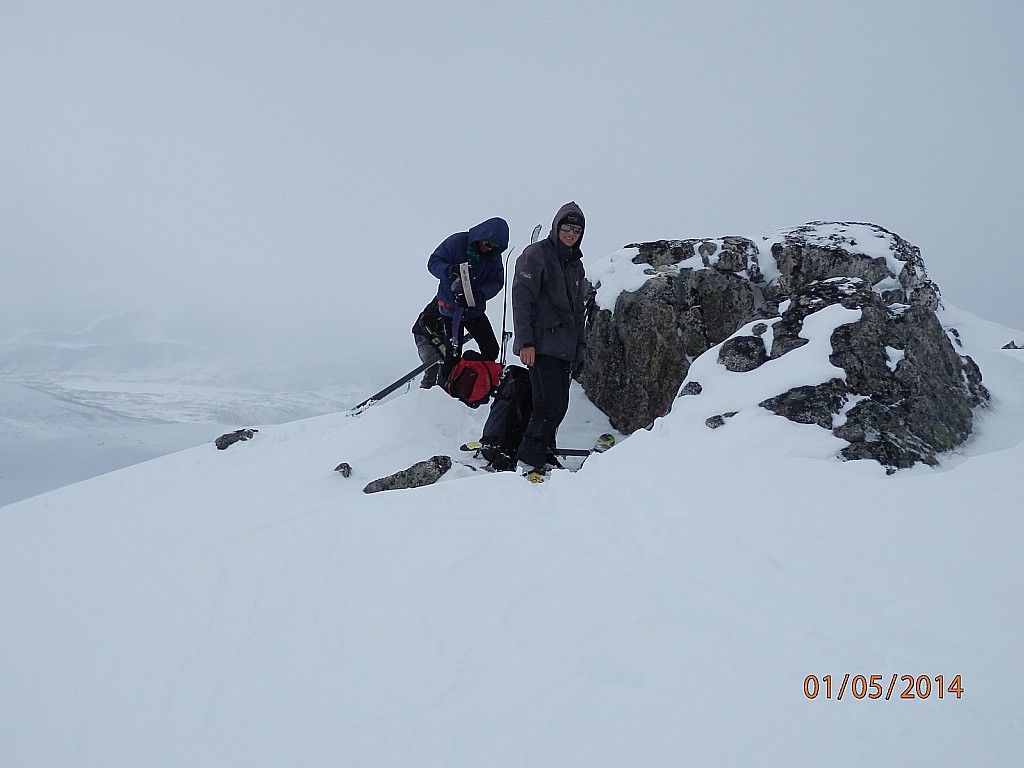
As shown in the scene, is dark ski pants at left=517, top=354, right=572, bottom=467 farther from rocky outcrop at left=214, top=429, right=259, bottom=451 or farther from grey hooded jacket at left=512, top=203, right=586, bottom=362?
rocky outcrop at left=214, top=429, right=259, bottom=451

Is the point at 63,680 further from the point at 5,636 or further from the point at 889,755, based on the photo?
the point at 889,755

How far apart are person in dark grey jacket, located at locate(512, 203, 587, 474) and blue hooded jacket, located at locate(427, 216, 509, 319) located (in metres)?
1.24

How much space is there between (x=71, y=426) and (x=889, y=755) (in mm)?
21033

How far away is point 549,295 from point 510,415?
52.8 inches

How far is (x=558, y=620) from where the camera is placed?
6.98 ft

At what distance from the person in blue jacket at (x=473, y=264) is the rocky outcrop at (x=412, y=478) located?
255cm

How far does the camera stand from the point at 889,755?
4.52ft

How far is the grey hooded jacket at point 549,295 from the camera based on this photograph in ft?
16.2

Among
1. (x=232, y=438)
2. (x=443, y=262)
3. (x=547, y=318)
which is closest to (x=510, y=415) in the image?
(x=547, y=318)

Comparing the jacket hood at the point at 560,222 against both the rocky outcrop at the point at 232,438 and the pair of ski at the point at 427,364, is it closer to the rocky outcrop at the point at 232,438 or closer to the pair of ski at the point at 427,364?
the pair of ski at the point at 427,364

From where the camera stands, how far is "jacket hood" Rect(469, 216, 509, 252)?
615 cm

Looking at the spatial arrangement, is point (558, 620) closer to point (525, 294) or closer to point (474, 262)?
point (525, 294)

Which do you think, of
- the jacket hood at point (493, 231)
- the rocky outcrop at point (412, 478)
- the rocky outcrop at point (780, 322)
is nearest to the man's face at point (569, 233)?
the jacket hood at point (493, 231)

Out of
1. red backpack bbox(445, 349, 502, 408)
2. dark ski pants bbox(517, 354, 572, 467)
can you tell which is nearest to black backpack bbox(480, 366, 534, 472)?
dark ski pants bbox(517, 354, 572, 467)
